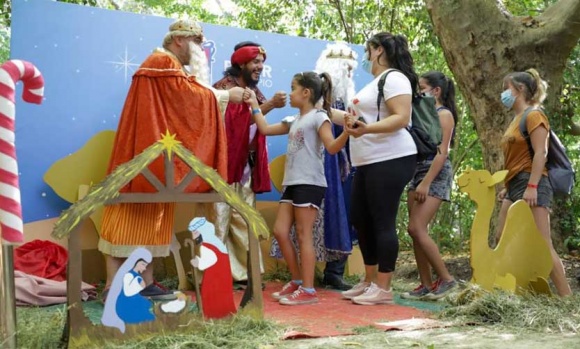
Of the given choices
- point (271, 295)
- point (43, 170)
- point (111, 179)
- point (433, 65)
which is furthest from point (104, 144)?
point (433, 65)

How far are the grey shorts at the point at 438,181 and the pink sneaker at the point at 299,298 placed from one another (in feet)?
3.29

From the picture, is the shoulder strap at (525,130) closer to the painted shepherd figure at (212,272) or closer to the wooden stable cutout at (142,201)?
the wooden stable cutout at (142,201)

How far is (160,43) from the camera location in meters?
5.07

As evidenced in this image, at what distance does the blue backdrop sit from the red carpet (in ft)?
5.01

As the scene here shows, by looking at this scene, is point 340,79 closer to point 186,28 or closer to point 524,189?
point 186,28

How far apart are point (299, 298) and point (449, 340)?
123 centimetres

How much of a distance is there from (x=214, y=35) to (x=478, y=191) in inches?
93.0

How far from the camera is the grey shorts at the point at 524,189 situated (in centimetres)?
418

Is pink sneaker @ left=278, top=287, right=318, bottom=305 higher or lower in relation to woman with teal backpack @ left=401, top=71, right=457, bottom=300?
lower

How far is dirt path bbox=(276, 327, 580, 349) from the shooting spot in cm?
300

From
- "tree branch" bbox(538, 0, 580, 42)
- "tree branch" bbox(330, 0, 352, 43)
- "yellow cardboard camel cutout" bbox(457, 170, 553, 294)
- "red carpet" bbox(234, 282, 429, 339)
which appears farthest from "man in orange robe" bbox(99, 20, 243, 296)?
"tree branch" bbox(330, 0, 352, 43)

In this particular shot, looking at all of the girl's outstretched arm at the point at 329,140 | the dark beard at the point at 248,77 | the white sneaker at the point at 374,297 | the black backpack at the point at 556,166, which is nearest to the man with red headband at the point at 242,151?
the dark beard at the point at 248,77

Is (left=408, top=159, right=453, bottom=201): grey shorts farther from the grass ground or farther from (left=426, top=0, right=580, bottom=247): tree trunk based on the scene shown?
(left=426, top=0, right=580, bottom=247): tree trunk

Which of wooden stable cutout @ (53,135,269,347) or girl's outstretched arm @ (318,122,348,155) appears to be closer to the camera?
wooden stable cutout @ (53,135,269,347)
